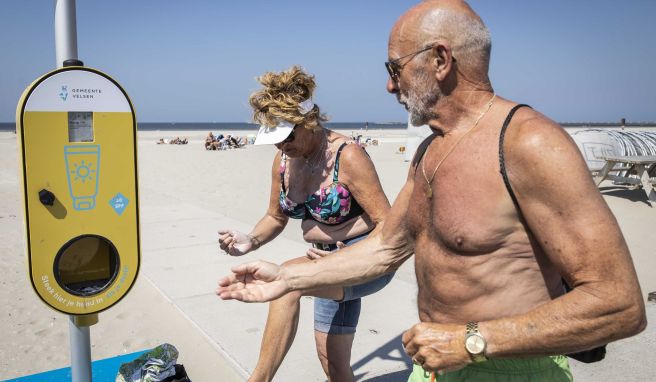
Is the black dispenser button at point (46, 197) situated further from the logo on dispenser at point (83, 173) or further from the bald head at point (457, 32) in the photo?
the bald head at point (457, 32)

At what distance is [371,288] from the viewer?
9.09ft

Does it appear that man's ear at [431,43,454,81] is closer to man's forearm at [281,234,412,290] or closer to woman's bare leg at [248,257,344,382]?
man's forearm at [281,234,412,290]

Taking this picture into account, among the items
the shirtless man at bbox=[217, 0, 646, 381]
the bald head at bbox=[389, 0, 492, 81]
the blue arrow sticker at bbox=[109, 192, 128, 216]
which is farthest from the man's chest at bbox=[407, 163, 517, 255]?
the blue arrow sticker at bbox=[109, 192, 128, 216]

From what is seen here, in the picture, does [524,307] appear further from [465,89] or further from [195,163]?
[195,163]

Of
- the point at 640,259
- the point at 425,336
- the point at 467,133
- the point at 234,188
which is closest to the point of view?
the point at 425,336

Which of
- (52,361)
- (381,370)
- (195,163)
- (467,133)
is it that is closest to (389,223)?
(467,133)

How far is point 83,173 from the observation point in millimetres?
2330

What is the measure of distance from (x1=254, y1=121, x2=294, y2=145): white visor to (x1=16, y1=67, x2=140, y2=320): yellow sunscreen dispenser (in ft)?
2.26

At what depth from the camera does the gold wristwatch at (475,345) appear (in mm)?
1442

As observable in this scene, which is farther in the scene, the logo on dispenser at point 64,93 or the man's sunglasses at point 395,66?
the logo on dispenser at point 64,93

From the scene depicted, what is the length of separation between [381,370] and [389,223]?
1.74 metres

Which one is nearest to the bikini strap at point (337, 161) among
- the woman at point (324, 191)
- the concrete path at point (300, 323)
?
the woman at point (324, 191)

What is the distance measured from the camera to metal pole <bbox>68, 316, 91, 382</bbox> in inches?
101

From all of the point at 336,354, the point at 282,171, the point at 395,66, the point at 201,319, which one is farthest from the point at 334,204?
the point at 201,319
